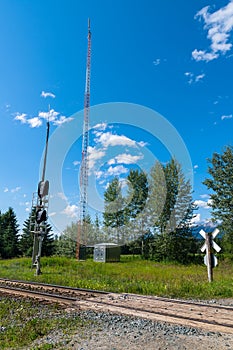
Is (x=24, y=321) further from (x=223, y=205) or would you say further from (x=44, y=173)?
(x=223, y=205)

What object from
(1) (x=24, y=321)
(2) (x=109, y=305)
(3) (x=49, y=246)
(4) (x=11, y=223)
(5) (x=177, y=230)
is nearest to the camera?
(1) (x=24, y=321)

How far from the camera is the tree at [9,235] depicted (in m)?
46.9

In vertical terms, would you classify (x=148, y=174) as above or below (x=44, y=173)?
above

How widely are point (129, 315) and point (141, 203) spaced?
99.7ft

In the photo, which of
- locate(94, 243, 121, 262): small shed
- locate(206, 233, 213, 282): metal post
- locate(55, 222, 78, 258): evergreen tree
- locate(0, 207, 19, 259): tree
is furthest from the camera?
locate(0, 207, 19, 259): tree

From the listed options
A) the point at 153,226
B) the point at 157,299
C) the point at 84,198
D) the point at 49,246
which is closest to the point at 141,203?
the point at 153,226

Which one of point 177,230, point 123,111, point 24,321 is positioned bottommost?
point 24,321

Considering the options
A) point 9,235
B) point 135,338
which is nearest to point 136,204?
point 9,235

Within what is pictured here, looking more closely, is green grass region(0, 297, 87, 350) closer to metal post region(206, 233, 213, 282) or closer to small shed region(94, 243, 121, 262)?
metal post region(206, 233, 213, 282)

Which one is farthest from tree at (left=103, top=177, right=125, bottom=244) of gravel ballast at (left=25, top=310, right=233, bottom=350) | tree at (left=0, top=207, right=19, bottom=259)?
gravel ballast at (left=25, top=310, right=233, bottom=350)

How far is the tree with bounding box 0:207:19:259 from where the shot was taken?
154 ft

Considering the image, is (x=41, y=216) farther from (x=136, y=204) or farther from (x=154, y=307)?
(x=136, y=204)

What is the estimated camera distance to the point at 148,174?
37469mm

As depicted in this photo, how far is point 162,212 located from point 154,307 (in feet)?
95.0
